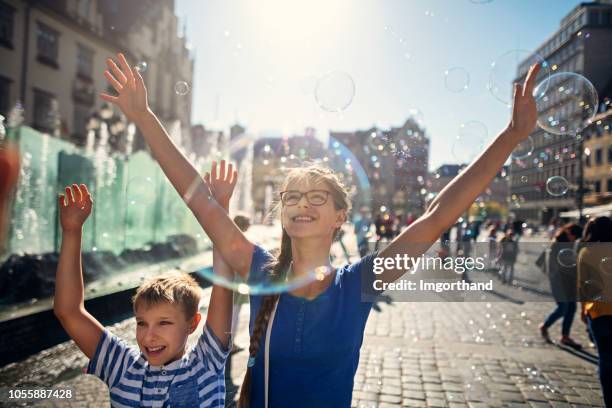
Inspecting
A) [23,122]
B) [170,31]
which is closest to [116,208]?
[23,122]

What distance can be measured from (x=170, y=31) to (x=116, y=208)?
3402 centimetres

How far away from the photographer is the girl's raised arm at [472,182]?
5.13 ft

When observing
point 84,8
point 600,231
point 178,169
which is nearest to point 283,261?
point 178,169

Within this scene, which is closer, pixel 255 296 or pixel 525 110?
pixel 525 110

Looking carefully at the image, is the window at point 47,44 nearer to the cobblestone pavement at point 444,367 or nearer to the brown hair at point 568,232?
the cobblestone pavement at point 444,367

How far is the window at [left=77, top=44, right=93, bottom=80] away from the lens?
2662cm

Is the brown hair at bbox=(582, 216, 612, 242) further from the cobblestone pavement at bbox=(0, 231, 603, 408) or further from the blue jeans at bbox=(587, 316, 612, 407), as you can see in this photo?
the cobblestone pavement at bbox=(0, 231, 603, 408)

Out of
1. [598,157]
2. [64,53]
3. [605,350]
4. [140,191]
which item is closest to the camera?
[605,350]

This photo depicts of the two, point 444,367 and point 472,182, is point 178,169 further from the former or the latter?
point 444,367

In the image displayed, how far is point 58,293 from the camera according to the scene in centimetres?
184

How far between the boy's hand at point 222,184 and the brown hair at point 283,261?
0.23 metres

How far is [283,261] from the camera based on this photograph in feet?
5.98

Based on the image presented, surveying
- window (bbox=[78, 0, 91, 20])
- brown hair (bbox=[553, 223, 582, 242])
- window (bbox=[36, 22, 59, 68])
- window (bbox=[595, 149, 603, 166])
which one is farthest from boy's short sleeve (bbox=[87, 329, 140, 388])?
window (bbox=[595, 149, 603, 166])

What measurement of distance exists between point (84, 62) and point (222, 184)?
97.6ft
